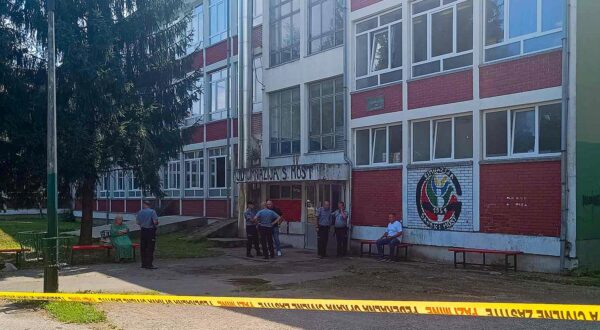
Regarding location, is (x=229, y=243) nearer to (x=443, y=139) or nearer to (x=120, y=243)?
(x=120, y=243)

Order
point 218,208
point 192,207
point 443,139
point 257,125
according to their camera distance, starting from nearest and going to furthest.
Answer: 1. point 443,139
2. point 257,125
3. point 218,208
4. point 192,207

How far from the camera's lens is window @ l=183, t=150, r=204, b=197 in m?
29.9

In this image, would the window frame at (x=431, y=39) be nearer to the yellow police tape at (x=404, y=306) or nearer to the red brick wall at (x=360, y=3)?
the red brick wall at (x=360, y=3)

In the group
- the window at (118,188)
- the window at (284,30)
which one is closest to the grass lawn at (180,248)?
the window at (284,30)

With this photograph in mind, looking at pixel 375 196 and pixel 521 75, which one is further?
pixel 375 196

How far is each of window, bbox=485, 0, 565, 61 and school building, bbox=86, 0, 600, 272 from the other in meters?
0.03

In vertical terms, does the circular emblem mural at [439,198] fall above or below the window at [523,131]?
below

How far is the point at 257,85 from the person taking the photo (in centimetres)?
2448

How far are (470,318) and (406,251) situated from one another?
816 cm

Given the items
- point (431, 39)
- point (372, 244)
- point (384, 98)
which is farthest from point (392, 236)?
point (431, 39)

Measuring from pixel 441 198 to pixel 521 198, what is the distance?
2.45 m

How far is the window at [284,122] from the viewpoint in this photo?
2177 centimetres

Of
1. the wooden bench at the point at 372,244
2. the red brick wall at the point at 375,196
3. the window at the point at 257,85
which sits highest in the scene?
the window at the point at 257,85

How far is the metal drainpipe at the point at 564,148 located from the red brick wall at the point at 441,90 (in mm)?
2540
